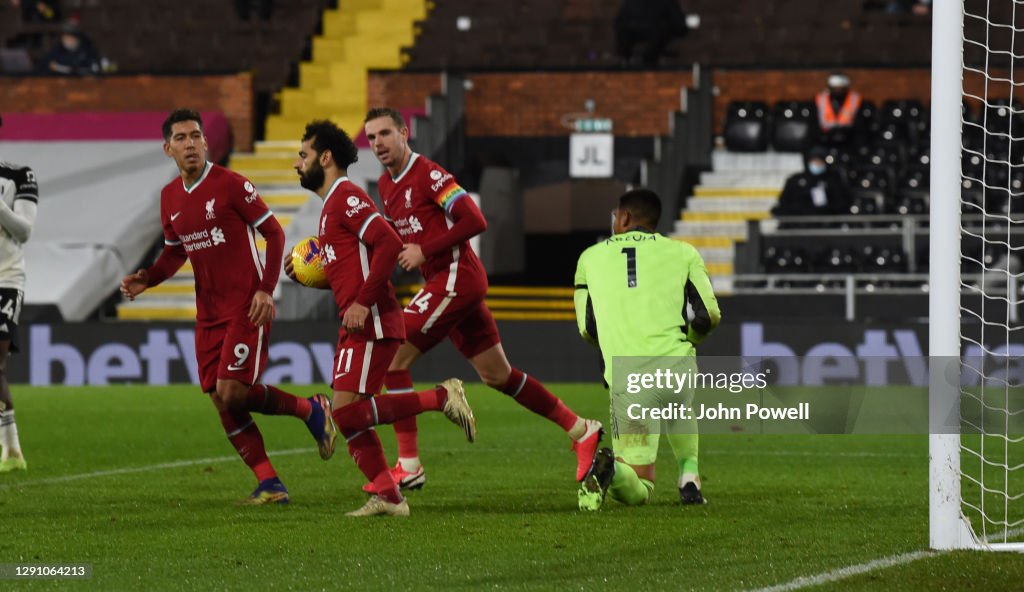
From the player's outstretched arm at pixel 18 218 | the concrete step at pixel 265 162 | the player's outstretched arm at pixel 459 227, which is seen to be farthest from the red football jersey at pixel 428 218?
the concrete step at pixel 265 162

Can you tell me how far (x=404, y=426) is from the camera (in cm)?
915

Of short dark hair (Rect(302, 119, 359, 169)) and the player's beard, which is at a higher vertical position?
short dark hair (Rect(302, 119, 359, 169))

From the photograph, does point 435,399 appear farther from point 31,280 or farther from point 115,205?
point 115,205

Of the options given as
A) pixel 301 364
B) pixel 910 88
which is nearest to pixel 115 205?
pixel 301 364

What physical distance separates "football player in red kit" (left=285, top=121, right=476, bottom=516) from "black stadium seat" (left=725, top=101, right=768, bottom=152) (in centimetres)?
1673

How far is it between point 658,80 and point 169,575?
63.5 feet

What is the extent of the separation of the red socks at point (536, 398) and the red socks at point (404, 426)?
51cm

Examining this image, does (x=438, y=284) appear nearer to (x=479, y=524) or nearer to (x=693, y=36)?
(x=479, y=524)

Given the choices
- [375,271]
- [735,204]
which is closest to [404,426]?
[375,271]

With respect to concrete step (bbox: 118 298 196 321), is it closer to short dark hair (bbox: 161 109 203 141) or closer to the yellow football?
short dark hair (bbox: 161 109 203 141)

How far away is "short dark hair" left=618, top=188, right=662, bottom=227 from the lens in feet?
27.1

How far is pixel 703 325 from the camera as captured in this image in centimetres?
800

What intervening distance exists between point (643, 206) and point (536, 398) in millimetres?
1184

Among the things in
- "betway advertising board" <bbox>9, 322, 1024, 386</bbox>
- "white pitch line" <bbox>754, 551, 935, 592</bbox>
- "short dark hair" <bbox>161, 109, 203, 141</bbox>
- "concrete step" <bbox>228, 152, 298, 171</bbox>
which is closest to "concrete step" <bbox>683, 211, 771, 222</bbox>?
"betway advertising board" <bbox>9, 322, 1024, 386</bbox>
